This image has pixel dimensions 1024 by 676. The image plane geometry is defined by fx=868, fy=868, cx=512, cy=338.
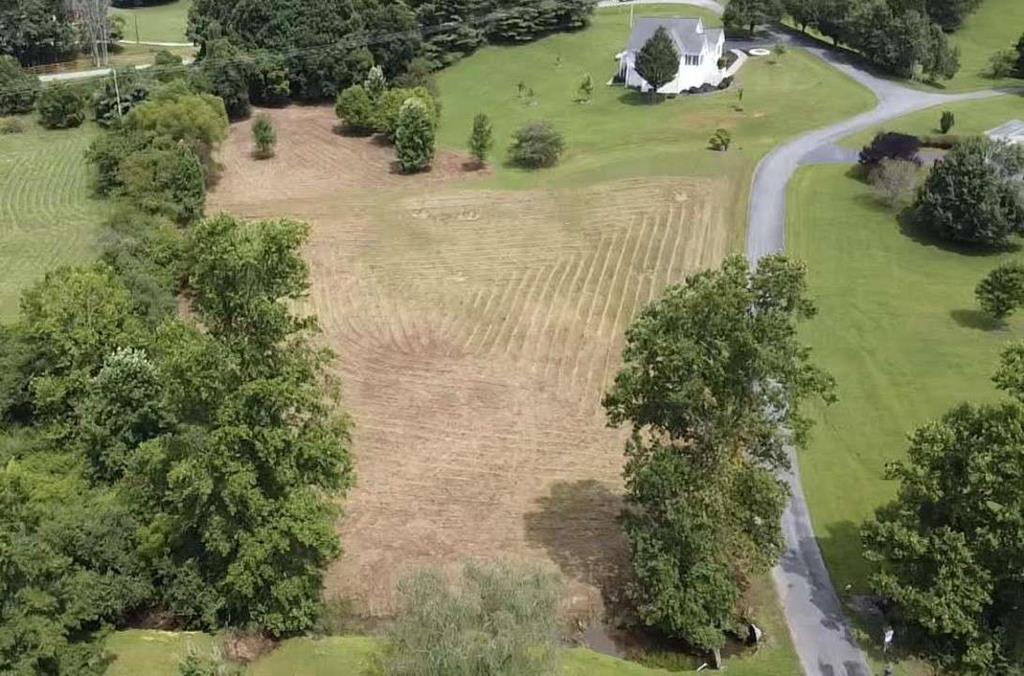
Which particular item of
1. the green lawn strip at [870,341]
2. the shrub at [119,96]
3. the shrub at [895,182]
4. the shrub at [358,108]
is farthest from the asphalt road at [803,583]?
the shrub at [119,96]

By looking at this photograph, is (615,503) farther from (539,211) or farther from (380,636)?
(539,211)

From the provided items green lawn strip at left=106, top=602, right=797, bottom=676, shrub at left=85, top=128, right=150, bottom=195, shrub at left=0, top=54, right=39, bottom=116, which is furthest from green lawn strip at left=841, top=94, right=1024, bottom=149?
shrub at left=0, top=54, right=39, bottom=116

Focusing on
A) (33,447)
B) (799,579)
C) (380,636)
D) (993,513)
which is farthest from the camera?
(33,447)

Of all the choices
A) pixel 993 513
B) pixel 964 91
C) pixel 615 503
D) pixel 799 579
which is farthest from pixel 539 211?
pixel 964 91

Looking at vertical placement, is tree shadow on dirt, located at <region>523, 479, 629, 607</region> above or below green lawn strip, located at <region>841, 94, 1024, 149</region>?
below

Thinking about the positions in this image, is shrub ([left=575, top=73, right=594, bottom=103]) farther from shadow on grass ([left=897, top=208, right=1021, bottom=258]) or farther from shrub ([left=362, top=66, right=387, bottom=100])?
shadow on grass ([left=897, top=208, right=1021, bottom=258])

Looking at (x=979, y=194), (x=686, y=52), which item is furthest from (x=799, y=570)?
(x=686, y=52)
